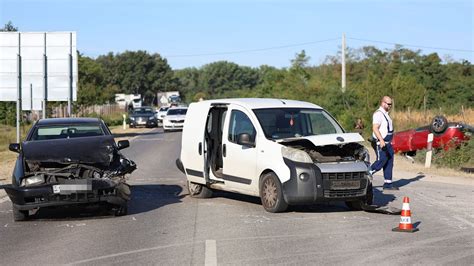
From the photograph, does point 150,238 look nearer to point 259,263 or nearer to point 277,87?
point 259,263

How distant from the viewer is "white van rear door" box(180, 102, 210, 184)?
13.5 m

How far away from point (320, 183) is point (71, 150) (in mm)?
3860

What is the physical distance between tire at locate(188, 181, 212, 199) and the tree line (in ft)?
74.5

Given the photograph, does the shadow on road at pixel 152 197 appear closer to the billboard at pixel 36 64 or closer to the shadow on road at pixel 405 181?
the shadow on road at pixel 405 181

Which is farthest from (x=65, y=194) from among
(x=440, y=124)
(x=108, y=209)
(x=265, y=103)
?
(x=440, y=124)

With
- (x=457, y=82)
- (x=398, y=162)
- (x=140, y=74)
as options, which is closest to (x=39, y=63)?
(x=398, y=162)

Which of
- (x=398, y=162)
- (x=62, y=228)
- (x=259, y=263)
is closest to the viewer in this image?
(x=259, y=263)

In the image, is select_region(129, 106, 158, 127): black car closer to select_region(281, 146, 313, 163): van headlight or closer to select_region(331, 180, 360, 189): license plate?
select_region(281, 146, 313, 163): van headlight

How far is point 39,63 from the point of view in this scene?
3381 centimetres

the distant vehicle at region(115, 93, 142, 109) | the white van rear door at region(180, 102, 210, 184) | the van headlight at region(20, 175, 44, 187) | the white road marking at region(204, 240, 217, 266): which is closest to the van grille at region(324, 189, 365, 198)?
the white road marking at region(204, 240, 217, 266)

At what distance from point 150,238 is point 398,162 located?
1449 cm

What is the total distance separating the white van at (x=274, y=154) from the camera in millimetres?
11430

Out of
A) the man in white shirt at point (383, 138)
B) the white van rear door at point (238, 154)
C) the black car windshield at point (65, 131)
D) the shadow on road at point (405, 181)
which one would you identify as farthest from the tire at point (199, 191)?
the shadow on road at point (405, 181)

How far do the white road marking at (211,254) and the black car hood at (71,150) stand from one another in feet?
10.2
